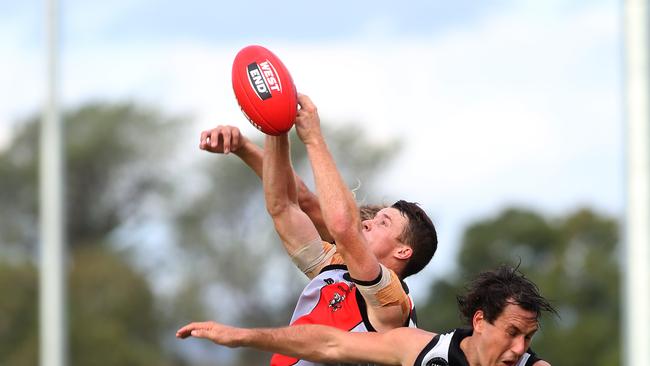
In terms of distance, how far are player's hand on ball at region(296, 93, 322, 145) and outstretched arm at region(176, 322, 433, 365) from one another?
85 cm

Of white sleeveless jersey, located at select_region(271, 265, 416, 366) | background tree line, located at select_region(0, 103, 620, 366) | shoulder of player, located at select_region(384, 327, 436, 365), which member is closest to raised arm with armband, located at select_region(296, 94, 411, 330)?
white sleeveless jersey, located at select_region(271, 265, 416, 366)

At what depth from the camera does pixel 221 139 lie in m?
7.45

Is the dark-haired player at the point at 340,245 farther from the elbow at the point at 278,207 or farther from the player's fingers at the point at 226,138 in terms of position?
the player's fingers at the point at 226,138

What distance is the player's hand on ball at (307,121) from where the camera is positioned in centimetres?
696

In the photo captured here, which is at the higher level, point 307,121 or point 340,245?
point 307,121

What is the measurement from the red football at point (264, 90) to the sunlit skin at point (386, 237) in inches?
25.9

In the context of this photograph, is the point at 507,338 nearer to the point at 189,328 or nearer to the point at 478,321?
the point at 478,321

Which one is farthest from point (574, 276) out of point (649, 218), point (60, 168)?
point (649, 218)

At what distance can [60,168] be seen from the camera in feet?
59.8

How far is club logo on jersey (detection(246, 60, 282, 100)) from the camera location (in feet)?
23.1

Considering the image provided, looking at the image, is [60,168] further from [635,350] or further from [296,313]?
[296,313]

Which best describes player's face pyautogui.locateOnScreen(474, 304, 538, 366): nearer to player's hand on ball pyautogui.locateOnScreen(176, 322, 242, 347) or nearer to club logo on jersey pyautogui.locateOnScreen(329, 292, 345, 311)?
club logo on jersey pyautogui.locateOnScreen(329, 292, 345, 311)

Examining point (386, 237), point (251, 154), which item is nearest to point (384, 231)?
point (386, 237)

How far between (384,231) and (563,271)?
27.6m
